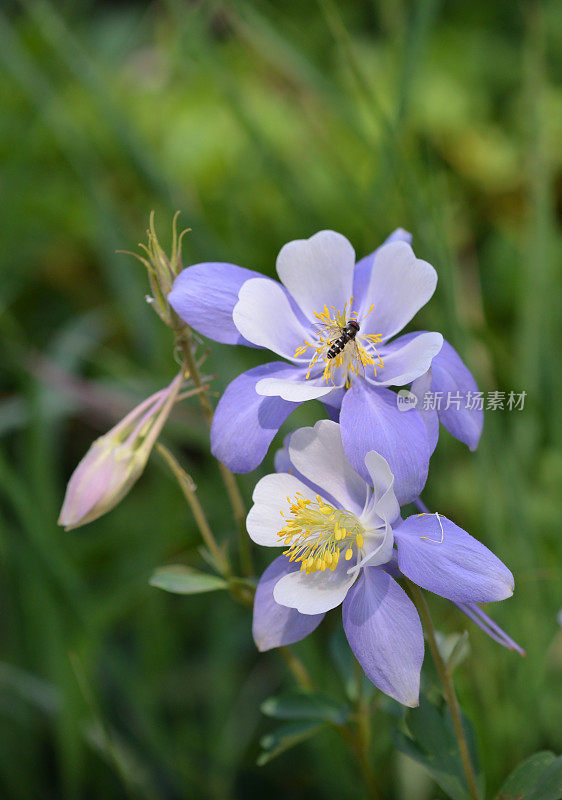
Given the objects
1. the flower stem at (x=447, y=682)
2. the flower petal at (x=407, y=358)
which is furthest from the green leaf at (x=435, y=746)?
the flower petal at (x=407, y=358)

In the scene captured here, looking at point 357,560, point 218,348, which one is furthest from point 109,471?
point 218,348

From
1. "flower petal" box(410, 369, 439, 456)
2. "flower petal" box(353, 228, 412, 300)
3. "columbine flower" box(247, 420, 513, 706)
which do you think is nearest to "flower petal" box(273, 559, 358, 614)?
"columbine flower" box(247, 420, 513, 706)

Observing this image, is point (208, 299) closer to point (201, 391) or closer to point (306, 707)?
point (201, 391)

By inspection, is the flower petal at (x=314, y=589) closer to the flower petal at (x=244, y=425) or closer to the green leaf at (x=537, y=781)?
the flower petal at (x=244, y=425)

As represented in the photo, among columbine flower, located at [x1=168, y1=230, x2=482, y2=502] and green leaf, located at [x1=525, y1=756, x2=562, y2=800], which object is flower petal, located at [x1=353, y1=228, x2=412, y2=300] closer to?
columbine flower, located at [x1=168, y1=230, x2=482, y2=502]

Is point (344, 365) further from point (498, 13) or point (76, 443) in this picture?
point (498, 13)

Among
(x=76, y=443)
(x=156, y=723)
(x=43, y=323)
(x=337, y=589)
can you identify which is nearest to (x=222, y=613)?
(x=156, y=723)
